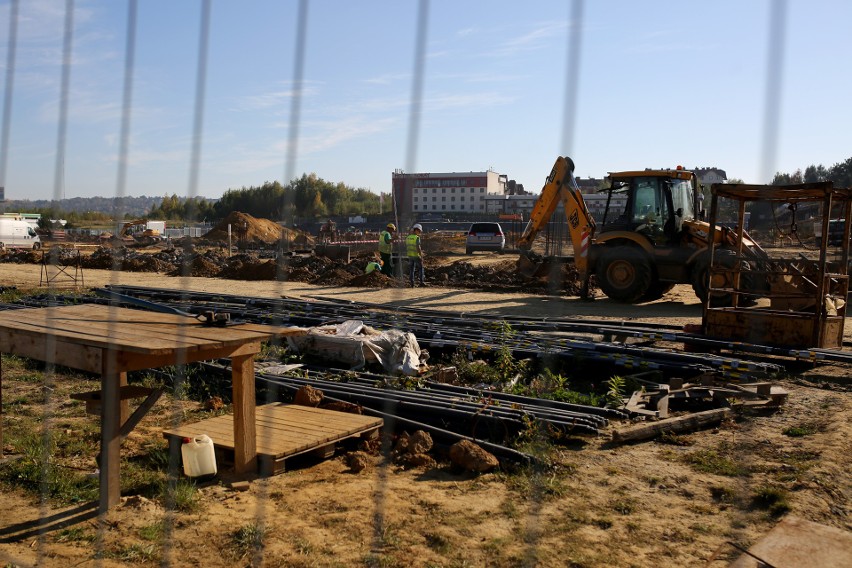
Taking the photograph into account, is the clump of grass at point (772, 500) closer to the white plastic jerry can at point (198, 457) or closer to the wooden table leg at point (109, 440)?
the white plastic jerry can at point (198, 457)

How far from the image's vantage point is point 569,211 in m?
17.3

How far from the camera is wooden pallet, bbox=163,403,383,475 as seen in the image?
539cm

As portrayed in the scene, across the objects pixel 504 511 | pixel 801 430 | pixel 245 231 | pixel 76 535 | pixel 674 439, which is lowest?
pixel 76 535

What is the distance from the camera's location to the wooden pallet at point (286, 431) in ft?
17.7

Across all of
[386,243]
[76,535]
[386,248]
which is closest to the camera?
[76,535]

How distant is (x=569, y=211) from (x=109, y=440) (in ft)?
45.9

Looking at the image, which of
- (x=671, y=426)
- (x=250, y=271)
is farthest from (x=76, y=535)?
(x=250, y=271)

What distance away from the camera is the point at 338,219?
64.1 meters

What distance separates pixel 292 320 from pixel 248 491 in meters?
6.26

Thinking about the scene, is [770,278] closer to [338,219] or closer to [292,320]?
[292,320]

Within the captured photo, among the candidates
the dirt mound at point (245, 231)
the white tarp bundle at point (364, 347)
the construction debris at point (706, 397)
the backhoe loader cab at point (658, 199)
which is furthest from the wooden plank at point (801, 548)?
the dirt mound at point (245, 231)

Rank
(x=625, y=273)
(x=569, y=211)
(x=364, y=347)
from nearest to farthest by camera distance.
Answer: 1. (x=364, y=347)
2. (x=625, y=273)
3. (x=569, y=211)

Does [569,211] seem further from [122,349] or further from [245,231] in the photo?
[245,231]

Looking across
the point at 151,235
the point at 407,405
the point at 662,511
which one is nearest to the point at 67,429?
the point at 407,405
